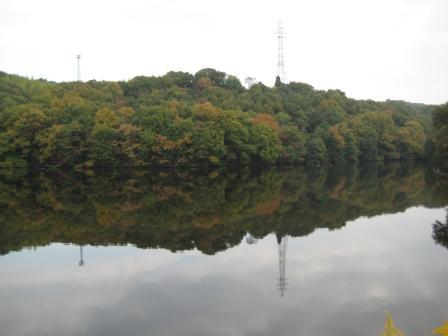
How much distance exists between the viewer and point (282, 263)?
1473cm

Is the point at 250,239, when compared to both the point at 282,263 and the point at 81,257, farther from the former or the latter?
the point at 81,257

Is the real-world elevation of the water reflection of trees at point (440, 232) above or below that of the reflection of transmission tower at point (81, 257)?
above

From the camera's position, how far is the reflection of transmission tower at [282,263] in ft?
40.7

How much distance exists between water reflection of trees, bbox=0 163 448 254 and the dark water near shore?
0.37 ft

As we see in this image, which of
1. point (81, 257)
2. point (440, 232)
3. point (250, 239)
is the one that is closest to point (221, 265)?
point (250, 239)

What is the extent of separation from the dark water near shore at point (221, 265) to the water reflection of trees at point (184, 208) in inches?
4.4

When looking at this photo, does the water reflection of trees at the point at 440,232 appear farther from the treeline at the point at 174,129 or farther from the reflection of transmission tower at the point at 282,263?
the treeline at the point at 174,129

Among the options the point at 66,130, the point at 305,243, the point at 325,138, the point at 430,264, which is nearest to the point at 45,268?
the point at 305,243

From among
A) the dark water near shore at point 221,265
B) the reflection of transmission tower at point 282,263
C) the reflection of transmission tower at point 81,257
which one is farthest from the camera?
the reflection of transmission tower at point 81,257

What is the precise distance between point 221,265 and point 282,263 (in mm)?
1866

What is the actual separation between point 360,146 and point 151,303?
72087mm

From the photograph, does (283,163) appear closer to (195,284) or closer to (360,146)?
(360,146)

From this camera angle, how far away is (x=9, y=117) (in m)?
54.6

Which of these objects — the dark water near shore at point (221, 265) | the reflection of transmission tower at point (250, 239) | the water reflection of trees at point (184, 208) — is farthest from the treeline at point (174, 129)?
the reflection of transmission tower at point (250, 239)
